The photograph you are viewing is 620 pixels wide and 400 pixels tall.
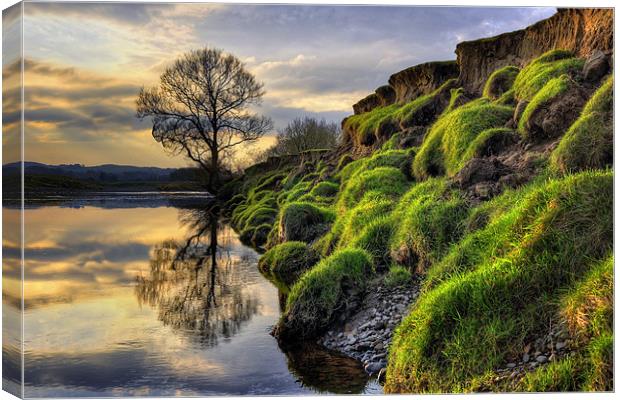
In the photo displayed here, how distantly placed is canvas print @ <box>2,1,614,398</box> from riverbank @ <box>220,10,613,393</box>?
25 mm

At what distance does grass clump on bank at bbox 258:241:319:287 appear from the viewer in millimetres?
9946

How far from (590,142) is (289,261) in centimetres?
509

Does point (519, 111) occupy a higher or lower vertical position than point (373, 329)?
higher

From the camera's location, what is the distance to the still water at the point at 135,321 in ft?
19.3

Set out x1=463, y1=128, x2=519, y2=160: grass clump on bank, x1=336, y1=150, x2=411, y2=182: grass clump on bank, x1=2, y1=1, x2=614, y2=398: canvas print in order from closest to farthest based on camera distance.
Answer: x1=2, y1=1, x2=614, y2=398: canvas print, x1=463, y1=128, x2=519, y2=160: grass clump on bank, x1=336, y1=150, x2=411, y2=182: grass clump on bank

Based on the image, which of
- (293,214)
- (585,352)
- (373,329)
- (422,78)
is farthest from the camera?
(422,78)

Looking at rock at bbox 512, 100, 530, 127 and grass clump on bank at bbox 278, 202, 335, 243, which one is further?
grass clump on bank at bbox 278, 202, 335, 243

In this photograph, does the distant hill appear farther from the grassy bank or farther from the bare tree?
the grassy bank

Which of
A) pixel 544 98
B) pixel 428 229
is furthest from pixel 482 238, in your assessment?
pixel 544 98

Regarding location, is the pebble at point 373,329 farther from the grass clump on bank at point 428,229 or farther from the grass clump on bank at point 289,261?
the grass clump on bank at point 289,261

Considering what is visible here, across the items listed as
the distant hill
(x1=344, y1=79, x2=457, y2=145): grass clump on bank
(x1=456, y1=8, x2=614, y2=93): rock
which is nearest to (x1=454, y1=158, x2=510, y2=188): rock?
(x1=456, y1=8, x2=614, y2=93): rock

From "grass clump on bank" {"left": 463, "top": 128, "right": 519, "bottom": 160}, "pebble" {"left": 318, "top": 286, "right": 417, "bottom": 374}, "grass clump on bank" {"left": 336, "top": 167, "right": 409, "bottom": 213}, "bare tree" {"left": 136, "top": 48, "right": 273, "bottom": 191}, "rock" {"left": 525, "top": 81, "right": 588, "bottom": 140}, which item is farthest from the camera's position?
"grass clump on bank" {"left": 336, "top": 167, "right": 409, "bottom": 213}

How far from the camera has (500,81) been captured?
41.4 feet

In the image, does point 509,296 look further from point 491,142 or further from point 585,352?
point 491,142
